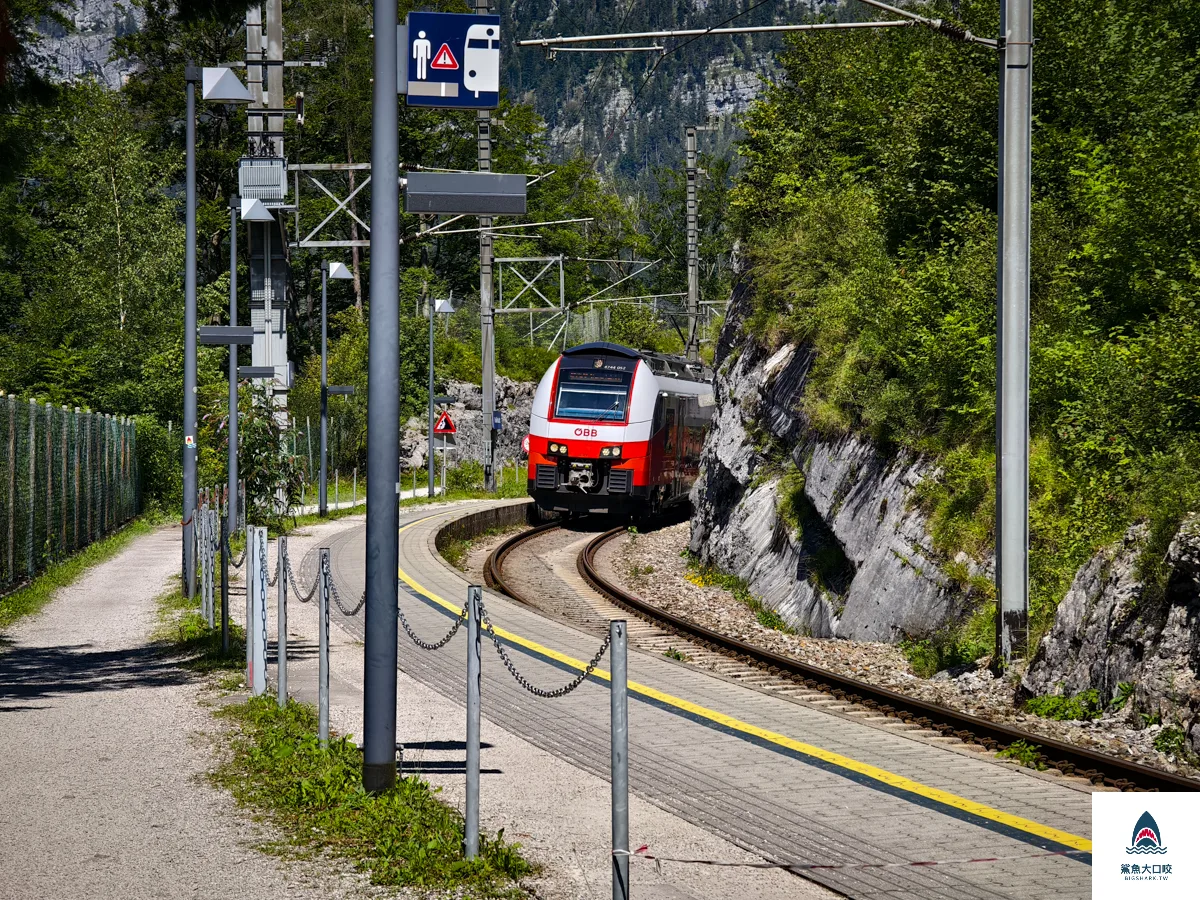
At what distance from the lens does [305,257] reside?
6806cm

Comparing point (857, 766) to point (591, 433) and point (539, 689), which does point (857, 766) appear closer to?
point (539, 689)

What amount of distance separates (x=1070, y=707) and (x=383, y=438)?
5.70 meters

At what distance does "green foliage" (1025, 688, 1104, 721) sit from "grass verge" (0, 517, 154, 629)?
1172 centimetres

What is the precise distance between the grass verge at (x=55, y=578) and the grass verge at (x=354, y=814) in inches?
351

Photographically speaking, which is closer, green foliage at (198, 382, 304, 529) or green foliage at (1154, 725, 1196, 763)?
green foliage at (1154, 725, 1196, 763)

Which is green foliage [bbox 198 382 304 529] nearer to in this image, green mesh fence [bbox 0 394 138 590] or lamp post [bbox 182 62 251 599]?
green mesh fence [bbox 0 394 138 590]

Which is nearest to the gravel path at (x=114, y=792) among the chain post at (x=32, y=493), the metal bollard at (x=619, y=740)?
the metal bollard at (x=619, y=740)

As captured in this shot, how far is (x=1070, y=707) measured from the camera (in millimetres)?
10383

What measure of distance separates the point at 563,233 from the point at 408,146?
441 inches

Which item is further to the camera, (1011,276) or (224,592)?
(224,592)

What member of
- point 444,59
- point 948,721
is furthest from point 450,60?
point 948,721

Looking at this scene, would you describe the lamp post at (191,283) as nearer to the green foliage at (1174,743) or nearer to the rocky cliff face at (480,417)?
the green foliage at (1174,743)

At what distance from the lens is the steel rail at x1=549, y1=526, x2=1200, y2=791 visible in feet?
27.6

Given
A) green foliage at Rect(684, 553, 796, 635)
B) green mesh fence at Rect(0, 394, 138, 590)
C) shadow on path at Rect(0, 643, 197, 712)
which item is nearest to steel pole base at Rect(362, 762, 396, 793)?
shadow on path at Rect(0, 643, 197, 712)
